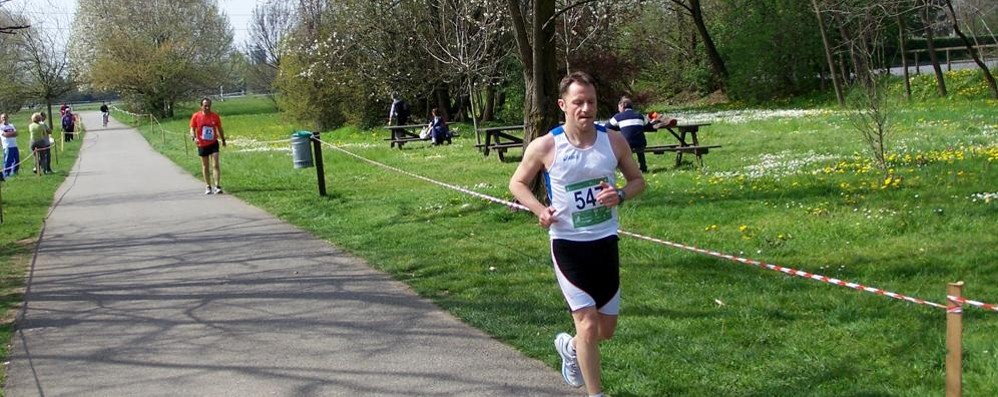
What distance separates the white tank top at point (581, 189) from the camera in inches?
194

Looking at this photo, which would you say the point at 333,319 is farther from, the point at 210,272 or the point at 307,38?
the point at 307,38

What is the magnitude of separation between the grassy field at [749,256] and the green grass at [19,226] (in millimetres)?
3168

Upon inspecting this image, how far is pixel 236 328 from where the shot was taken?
7383 mm

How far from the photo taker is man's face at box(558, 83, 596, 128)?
193 inches

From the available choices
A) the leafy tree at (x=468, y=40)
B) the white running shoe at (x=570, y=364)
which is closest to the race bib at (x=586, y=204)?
the white running shoe at (x=570, y=364)

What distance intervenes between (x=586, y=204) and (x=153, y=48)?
213 ft

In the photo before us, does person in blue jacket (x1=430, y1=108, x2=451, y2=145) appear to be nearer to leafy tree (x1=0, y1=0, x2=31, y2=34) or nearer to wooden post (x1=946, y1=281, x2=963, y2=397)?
leafy tree (x1=0, y1=0, x2=31, y2=34)

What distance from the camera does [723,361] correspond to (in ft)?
19.0

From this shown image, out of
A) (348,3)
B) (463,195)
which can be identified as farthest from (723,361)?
(348,3)

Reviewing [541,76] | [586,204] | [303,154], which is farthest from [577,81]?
[303,154]

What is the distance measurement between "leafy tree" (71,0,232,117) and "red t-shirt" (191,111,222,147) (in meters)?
48.6

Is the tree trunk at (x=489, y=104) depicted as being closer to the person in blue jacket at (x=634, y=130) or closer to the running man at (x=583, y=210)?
the person in blue jacket at (x=634, y=130)

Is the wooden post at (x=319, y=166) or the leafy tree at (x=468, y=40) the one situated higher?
the leafy tree at (x=468, y=40)

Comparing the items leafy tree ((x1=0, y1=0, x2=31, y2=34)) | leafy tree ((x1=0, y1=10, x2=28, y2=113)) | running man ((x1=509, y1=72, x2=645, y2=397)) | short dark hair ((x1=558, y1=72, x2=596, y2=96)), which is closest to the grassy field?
running man ((x1=509, y1=72, x2=645, y2=397))
